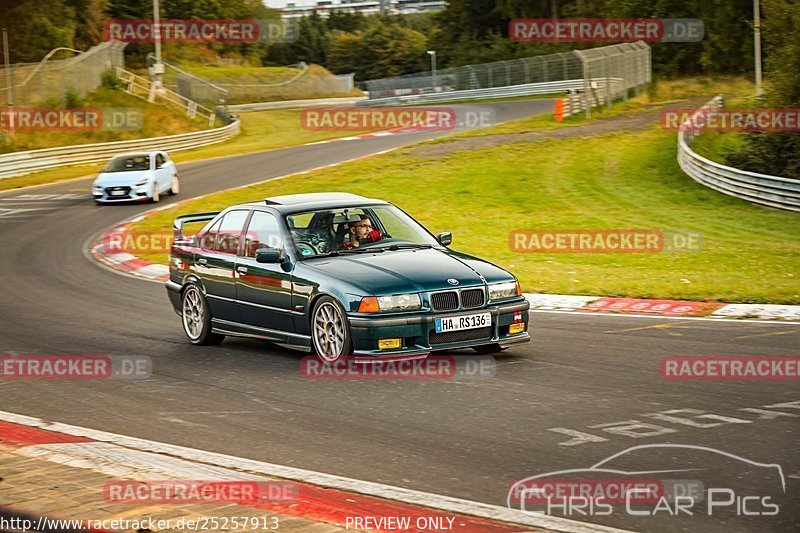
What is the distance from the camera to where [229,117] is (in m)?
55.2

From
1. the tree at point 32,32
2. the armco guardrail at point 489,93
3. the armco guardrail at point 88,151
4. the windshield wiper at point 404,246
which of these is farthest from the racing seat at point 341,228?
the tree at point 32,32

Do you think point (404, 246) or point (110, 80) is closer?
point (404, 246)

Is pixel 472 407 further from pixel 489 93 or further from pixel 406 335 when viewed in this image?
pixel 489 93

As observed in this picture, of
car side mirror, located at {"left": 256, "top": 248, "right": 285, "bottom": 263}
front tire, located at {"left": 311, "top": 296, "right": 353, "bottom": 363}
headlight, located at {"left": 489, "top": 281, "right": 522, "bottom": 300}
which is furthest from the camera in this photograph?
car side mirror, located at {"left": 256, "top": 248, "right": 285, "bottom": 263}

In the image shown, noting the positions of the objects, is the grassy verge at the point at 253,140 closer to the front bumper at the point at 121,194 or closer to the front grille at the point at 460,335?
the front bumper at the point at 121,194

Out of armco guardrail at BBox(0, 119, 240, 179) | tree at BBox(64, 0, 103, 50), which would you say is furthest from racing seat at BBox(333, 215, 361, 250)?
tree at BBox(64, 0, 103, 50)

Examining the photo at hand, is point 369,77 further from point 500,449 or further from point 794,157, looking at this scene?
point 500,449

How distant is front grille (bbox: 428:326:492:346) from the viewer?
368 inches

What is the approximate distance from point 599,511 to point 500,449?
1384 mm

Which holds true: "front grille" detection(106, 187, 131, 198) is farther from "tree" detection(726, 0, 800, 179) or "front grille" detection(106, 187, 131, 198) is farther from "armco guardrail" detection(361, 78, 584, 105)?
"armco guardrail" detection(361, 78, 584, 105)

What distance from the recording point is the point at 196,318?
1158cm

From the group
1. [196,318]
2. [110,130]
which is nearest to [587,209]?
Answer: [196,318]

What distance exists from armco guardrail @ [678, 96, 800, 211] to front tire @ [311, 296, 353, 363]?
61.7ft

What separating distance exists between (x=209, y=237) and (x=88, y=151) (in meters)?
31.5
